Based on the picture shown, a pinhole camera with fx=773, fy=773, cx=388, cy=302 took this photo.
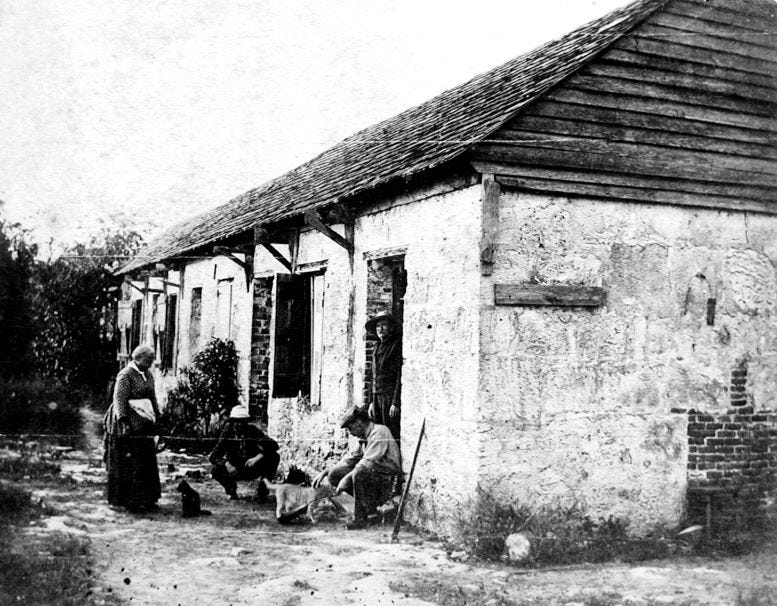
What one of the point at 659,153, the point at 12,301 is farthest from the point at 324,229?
the point at 12,301

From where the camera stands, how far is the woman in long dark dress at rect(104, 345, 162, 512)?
311 inches

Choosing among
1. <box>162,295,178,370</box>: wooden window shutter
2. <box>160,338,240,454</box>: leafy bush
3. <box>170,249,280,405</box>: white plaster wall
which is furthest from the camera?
<box>162,295,178,370</box>: wooden window shutter

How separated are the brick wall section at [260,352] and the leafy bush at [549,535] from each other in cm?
586

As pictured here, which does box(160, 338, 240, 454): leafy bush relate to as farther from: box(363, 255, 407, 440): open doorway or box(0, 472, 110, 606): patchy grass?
box(0, 472, 110, 606): patchy grass

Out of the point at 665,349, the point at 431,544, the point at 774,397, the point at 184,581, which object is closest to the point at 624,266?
the point at 665,349

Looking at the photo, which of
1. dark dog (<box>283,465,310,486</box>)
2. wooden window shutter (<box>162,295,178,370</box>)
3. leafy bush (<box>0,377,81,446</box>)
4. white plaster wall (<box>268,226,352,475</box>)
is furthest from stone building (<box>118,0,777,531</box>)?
wooden window shutter (<box>162,295,178,370</box>)

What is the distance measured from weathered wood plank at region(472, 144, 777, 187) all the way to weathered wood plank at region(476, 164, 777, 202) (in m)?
0.04

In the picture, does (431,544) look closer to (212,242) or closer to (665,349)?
(665,349)

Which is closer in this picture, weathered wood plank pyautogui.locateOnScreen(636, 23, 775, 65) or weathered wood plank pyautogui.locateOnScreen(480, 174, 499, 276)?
weathered wood plank pyautogui.locateOnScreen(480, 174, 499, 276)

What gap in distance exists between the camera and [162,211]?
29.7 meters

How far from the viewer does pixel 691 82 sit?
7.50 meters

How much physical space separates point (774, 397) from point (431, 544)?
3765mm

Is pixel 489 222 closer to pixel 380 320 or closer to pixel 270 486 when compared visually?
pixel 380 320

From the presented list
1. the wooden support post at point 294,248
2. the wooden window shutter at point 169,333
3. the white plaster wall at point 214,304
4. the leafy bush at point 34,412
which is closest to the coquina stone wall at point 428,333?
the wooden support post at point 294,248
